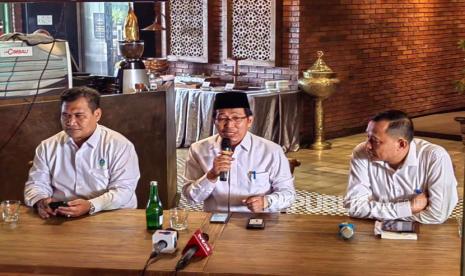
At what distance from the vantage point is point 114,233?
297 centimetres

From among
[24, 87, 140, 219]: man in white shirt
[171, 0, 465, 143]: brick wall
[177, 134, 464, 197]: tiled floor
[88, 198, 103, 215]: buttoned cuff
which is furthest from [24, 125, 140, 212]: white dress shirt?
[171, 0, 465, 143]: brick wall

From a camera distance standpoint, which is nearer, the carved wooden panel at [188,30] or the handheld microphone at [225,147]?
the handheld microphone at [225,147]

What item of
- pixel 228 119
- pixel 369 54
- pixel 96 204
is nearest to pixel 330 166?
pixel 369 54

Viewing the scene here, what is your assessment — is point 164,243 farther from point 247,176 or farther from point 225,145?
point 247,176

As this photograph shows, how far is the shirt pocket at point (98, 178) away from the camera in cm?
355

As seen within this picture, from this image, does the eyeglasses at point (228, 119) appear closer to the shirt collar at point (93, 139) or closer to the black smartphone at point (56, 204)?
the shirt collar at point (93, 139)

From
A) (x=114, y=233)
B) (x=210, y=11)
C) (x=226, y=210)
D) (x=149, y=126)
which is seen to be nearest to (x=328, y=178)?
(x=149, y=126)

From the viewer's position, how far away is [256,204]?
10.8ft

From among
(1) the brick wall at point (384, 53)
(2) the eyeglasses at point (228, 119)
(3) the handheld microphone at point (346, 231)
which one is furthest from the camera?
(1) the brick wall at point (384, 53)

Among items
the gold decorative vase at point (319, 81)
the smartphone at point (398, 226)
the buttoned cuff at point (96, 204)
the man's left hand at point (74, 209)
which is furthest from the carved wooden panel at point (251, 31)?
the smartphone at point (398, 226)

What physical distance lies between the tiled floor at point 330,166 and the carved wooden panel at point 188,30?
171 centimetres

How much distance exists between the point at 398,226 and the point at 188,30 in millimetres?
7173

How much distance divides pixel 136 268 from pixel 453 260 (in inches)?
44.0

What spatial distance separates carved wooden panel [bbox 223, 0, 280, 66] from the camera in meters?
8.88
